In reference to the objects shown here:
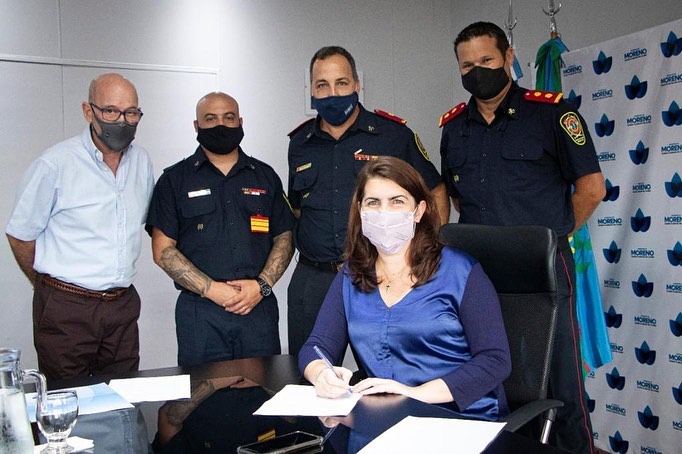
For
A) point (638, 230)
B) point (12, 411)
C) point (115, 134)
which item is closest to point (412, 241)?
point (12, 411)

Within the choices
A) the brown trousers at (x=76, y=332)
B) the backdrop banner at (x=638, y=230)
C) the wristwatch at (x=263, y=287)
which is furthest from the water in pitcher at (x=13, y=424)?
the backdrop banner at (x=638, y=230)

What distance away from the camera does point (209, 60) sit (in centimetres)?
491

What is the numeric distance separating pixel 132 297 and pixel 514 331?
1766 millimetres

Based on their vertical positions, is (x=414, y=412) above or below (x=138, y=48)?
below

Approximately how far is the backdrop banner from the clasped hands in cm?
199

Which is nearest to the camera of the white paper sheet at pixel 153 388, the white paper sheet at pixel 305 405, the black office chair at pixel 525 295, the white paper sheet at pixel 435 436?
the white paper sheet at pixel 435 436

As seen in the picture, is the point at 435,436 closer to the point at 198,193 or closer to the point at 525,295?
the point at 525,295

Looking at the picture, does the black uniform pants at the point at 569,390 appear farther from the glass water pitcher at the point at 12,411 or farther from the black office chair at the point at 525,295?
the glass water pitcher at the point at 12,411

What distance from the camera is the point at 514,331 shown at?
83.4 inches

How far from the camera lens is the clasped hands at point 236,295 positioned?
2992 mm

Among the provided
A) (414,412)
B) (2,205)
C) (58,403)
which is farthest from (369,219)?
(2,205)

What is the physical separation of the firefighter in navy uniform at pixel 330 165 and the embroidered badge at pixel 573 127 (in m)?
0.61

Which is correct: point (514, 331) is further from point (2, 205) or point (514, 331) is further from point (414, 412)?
point (2, 205)

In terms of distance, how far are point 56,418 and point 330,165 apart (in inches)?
77.6
